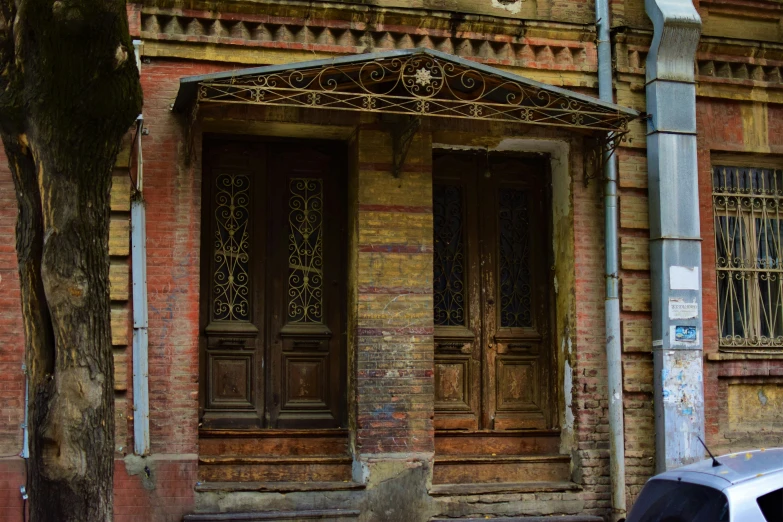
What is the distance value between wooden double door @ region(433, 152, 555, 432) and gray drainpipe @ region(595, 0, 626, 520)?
70 cm

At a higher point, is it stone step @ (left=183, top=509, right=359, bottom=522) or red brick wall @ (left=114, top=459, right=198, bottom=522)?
red brick wall @ (left=114, top=459, right=198, bottom=522)

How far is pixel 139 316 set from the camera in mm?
8352

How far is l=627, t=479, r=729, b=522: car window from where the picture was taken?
4934 mm

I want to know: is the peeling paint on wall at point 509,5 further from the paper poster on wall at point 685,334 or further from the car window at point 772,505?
the car window at point 772,505

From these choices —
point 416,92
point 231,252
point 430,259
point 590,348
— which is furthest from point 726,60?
point 231,252

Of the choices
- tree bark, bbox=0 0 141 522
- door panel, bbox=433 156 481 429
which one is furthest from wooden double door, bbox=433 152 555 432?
tree bark, bbox=0 0 141 522

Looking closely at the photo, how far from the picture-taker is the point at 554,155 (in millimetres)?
9961

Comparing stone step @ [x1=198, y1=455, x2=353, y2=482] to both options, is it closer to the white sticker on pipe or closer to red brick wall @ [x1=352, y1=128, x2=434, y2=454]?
red brick wall @ [x1=352, y1=128, x2=434, y2=454]

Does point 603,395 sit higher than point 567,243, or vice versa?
point 567,243

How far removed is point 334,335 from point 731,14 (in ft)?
17.6

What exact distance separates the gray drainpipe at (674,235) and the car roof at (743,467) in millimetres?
3659

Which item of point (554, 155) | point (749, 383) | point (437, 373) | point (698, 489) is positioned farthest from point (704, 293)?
point (698, 489)

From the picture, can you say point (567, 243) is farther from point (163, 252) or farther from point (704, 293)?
point (163, 252)

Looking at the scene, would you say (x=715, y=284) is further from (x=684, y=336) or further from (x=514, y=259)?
(x=514, y=259)
